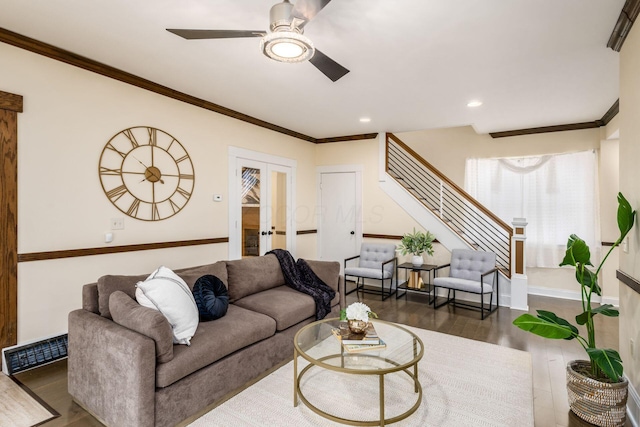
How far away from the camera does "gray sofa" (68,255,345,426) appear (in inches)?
75.9

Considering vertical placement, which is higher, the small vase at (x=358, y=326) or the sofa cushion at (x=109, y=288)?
the sofa cushion at (x=109, y=288)

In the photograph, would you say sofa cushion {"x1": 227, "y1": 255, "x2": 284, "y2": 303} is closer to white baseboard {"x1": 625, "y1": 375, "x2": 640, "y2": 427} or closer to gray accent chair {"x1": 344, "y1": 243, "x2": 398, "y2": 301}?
gray accent chair {"x1": 344, "y1": 243, "x2": 398, "y2": 301}

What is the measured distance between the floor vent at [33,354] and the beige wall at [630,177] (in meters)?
4.33

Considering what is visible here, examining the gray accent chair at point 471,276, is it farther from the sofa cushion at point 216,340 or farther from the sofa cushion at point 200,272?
the sofa cushion at point 200,272

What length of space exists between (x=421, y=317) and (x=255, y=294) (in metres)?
2.14

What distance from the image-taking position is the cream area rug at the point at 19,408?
212 centimetres

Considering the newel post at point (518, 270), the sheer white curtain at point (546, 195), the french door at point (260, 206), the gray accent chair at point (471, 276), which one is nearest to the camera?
the gray accent chair at point (471, 276)

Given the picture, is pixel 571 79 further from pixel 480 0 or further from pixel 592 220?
pixel 592 220

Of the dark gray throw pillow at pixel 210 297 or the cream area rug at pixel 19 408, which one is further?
the dark gray throw pillow at pixel 210 297

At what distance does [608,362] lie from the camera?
1953 millimetres

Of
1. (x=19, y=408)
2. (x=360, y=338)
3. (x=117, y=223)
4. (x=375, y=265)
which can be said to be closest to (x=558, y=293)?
(x=375, y=265)

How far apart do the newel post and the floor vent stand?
17.0 ft

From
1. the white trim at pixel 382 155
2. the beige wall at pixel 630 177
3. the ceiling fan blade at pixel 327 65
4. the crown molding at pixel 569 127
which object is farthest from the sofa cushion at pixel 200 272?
the crown molding at pixel 569 127

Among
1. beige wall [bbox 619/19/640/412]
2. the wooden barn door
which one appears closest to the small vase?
beige wall [bbox 619/19/640/412]
